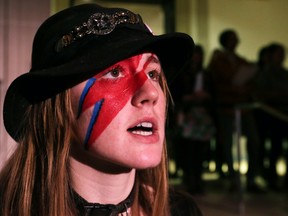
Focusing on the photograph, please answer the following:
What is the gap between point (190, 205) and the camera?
1.37 meters

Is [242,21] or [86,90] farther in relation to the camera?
[242,21]

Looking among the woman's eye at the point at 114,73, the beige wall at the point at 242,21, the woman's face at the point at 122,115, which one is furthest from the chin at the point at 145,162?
the beige wall at the point at 242,21

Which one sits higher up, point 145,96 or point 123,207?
point 145,96

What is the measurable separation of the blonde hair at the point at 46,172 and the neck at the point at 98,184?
0.10ft

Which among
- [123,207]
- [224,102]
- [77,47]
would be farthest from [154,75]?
[224,102]

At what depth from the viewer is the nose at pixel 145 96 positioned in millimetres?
1131

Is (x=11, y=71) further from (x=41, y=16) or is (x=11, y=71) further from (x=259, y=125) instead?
(x=259, y=125)

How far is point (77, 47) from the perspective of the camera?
3.71 ft

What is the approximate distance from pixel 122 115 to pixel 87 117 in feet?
0.30

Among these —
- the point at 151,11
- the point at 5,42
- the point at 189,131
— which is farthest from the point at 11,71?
the point at 151,11

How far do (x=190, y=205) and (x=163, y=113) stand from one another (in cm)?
32

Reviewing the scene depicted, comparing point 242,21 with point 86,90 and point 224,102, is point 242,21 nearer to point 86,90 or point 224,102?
point 224,102

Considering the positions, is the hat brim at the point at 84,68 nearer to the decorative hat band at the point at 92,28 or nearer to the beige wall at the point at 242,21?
the decorative hat band at the point at 92,28

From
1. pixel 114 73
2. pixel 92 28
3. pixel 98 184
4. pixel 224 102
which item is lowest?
pixel 224 102
